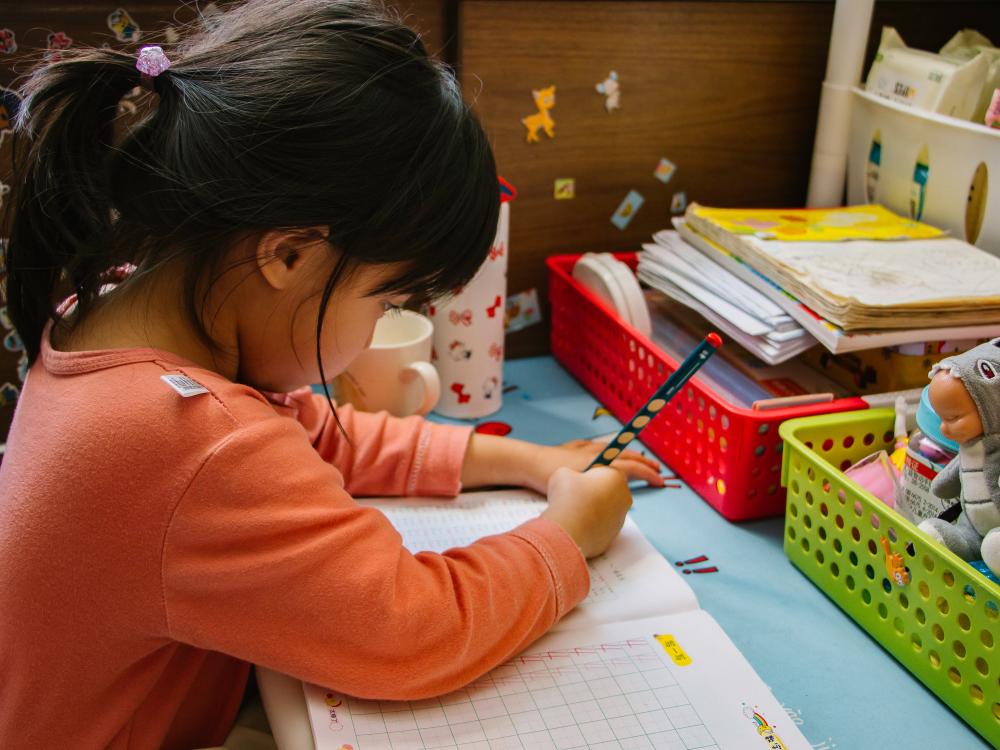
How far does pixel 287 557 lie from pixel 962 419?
0.43m

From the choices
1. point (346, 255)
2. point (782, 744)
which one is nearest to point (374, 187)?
point (346, 255)

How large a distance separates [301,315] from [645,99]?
635 mm

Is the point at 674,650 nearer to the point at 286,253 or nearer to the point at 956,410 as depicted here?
the point at 956,410

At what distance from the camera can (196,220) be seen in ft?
1.81

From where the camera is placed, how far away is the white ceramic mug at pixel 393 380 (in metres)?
0.91

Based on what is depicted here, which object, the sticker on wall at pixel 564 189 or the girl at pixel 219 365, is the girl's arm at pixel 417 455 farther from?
the sticker on wall at pixel 564 189

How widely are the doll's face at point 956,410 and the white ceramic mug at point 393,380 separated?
1.47 ft

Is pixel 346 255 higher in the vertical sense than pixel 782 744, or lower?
higher

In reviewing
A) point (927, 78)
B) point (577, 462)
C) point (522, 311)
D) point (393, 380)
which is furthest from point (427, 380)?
point (927, 78)

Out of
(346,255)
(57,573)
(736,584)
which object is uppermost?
(346,255)

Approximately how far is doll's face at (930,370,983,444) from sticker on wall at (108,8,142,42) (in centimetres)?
73

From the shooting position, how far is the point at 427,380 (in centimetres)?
91

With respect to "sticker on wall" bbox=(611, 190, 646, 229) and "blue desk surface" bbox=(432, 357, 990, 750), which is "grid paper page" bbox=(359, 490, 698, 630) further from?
"sticker on wall" bbox=(611, 190, 646, 229)

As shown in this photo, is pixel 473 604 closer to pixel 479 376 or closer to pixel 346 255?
pixel 346 255
